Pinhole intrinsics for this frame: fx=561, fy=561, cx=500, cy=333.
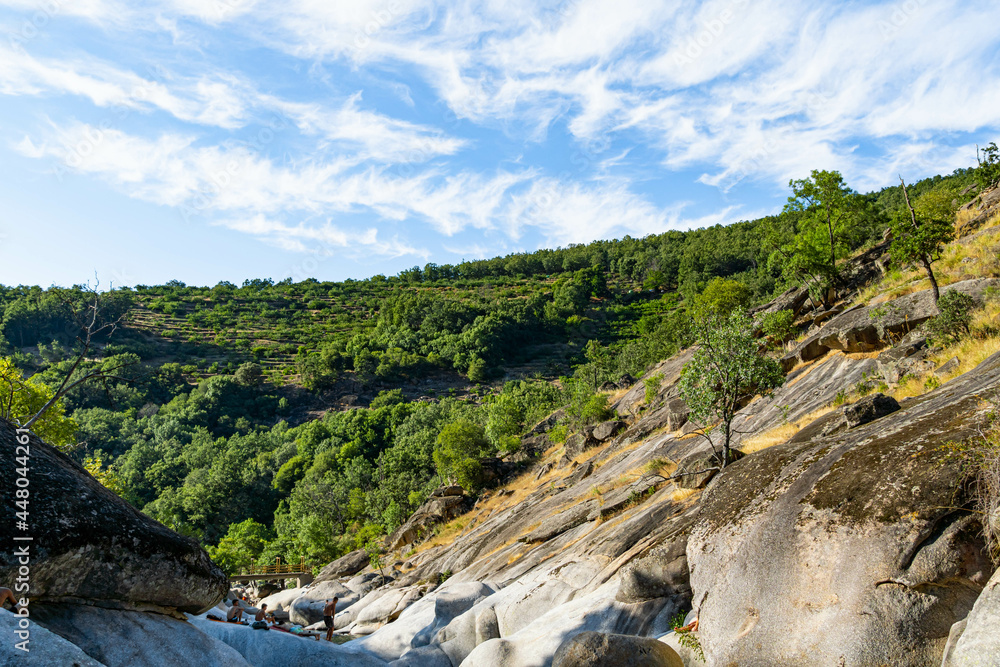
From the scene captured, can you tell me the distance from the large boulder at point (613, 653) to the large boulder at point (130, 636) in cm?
653

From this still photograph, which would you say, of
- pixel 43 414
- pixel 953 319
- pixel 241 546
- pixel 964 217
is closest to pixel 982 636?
pixel 953 319

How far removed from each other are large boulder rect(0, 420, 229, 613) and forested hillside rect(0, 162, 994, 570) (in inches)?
101

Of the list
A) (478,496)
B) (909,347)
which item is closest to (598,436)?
(478,496)

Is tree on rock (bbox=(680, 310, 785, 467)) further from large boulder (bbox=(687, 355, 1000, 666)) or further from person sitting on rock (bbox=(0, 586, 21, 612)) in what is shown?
person sitting on rock (bbox=(0, 586, 21, 612))

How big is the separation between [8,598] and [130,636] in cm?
227

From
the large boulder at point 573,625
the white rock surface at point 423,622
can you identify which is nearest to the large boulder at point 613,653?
the large boulder at point 573,625

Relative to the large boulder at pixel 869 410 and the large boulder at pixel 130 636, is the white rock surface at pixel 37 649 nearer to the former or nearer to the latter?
the large boulder at pixel 130 636

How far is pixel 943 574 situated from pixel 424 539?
1514 inches

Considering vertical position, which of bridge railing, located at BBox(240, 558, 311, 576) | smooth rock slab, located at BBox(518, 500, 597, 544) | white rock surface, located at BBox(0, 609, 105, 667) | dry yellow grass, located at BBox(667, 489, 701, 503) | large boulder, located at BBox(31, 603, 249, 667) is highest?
white rock surface, located at BBox(0, 609, 105, 667)

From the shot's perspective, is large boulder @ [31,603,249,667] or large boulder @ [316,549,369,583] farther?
large boulder @ [316,549,369,583]

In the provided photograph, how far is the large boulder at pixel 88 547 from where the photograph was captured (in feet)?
27.3

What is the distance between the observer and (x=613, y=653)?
1058cm

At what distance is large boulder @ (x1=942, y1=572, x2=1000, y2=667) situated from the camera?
20.3ft

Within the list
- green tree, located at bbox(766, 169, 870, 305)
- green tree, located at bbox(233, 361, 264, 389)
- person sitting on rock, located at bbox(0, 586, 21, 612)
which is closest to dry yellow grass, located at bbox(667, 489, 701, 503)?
person sitting on rock, located at bbox(0, 586, 21, 612)
